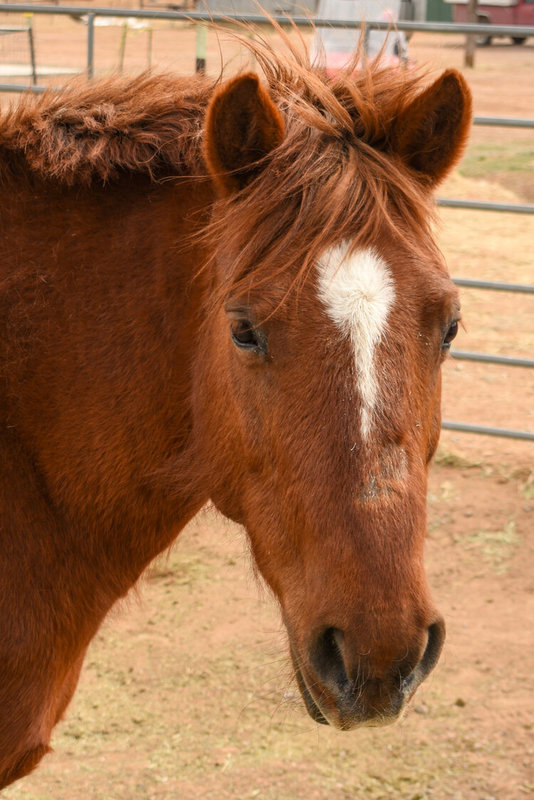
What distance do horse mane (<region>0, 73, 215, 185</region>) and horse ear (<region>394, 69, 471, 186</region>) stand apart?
0.54m

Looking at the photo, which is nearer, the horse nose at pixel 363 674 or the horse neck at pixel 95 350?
the horse nose at pixel 363 674

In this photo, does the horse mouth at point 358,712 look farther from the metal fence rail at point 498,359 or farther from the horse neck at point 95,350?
the metal fence rail at point 498,359

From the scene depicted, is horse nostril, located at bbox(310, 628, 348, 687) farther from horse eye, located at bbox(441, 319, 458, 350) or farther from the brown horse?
horse eye, located at bbox(441, 319, 458, 350)

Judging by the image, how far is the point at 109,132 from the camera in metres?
2.23

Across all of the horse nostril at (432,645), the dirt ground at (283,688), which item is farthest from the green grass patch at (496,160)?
the horse nostril at (432,645)

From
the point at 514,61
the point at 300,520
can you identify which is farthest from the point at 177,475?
the point at 514,61

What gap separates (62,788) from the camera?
10.6 ft

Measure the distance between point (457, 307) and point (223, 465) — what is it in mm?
690

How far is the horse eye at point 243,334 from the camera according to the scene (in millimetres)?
1890

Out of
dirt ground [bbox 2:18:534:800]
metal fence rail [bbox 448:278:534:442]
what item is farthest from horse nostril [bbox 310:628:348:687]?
metal fence rail [bbox 448:278:534:442]

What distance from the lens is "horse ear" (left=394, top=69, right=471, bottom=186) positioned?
2018 millimetres

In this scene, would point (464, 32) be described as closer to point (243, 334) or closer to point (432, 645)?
point (243, 334)

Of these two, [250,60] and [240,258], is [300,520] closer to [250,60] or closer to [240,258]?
[240,258]

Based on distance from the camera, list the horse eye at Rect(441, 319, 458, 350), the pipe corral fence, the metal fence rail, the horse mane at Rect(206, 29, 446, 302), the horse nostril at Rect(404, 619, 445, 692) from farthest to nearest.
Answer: the metal fence rail < the pipe corral fence < the horse eye at Rect(441, 319, 458, 350) < the horse mane at Rect(206, 29, 446, 302) < the horse nostril at Rect(404, 619, 445, 692)
